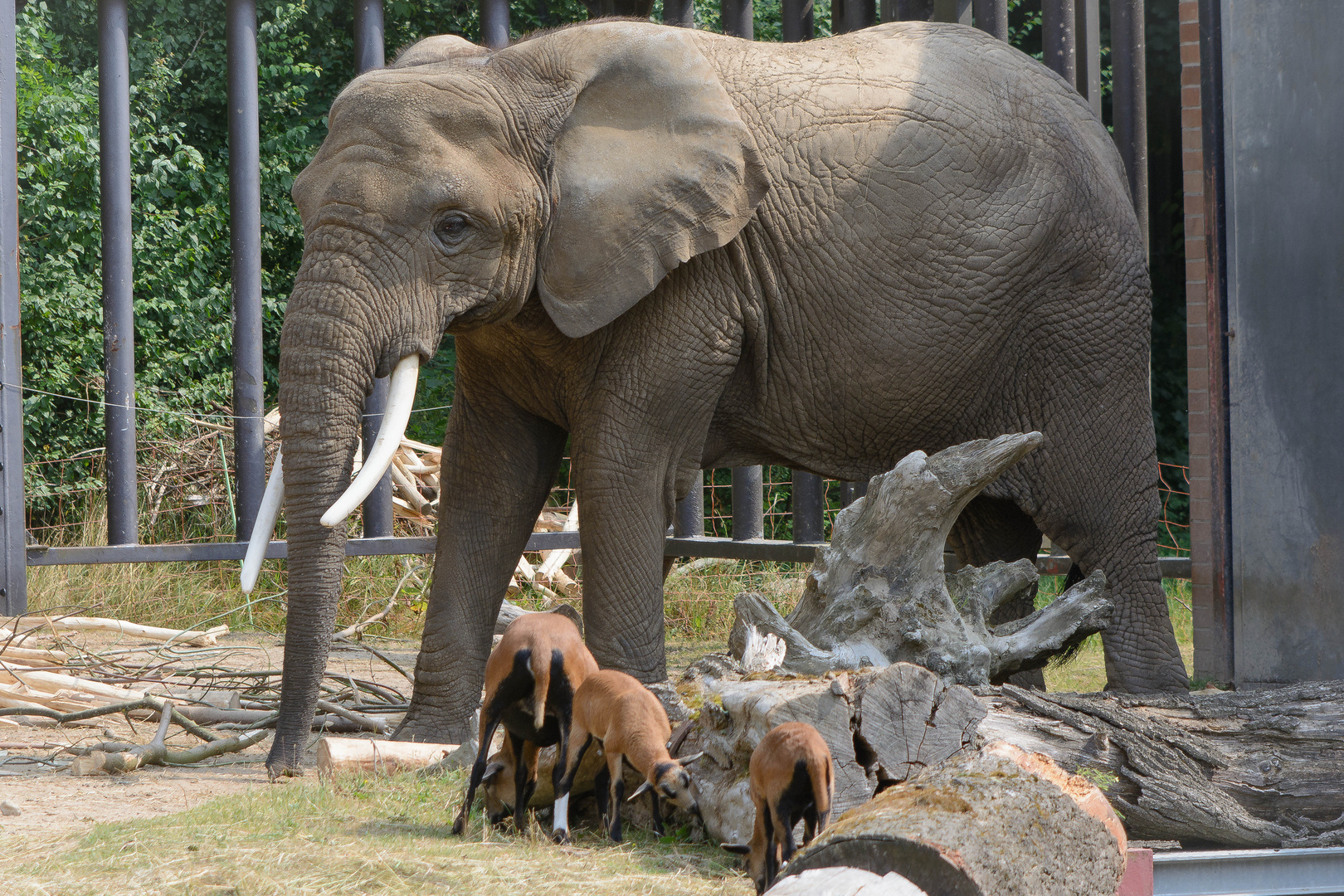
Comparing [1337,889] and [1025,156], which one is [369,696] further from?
[1337,889]

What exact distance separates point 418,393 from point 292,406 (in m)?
10.7

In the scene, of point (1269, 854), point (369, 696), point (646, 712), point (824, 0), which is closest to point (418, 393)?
point (824, 0)

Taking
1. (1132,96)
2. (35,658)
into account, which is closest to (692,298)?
(35,658)

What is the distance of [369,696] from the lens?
22.4ft

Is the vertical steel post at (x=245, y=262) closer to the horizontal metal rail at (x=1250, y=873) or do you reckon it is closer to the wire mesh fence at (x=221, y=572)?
the wire mesh fence at (x=221, y=572)

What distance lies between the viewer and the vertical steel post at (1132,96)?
8.14m

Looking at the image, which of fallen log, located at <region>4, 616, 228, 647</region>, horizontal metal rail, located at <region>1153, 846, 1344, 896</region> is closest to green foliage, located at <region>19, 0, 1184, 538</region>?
fallen log, located at <region>4, 616, 228, 647</region>

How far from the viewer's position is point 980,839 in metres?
2.87

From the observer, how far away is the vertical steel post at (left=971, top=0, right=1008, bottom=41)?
309 inches

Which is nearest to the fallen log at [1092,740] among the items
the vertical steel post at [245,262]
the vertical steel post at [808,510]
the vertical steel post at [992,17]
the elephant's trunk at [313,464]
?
the elephant's trunk at [313,464]

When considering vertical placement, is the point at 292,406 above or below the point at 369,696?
above

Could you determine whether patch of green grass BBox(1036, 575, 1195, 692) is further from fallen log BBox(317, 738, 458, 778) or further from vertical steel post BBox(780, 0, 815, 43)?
vertical steel post BBox(780, 0, 815, 43)

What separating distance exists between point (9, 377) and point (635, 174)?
196 inches

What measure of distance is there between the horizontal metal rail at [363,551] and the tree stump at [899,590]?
3601 millimetres
